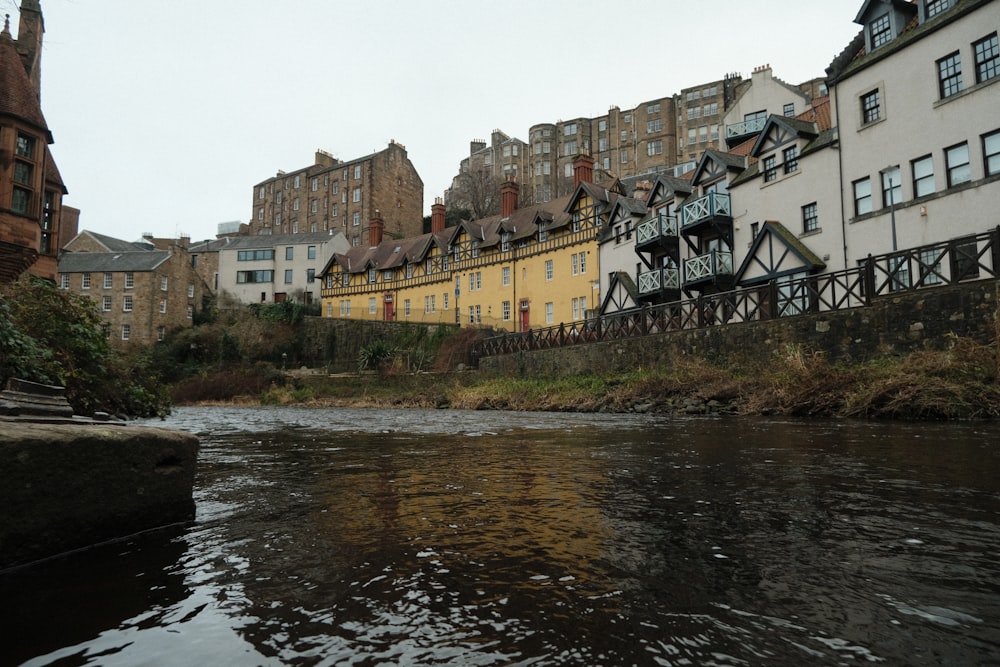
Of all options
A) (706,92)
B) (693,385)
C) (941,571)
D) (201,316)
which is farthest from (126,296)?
(706,92)

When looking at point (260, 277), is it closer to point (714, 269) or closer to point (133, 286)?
point (133, 286)

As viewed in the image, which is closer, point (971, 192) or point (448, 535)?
point (448, 535)

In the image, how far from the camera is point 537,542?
135 inches

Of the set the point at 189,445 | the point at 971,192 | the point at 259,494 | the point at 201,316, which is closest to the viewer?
the point at 189,445

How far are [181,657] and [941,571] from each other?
337 cm

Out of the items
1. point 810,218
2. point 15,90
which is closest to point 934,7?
point 810,218

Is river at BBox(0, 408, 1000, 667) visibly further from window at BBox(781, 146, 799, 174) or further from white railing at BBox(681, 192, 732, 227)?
white railing at BBox(681, 192, 732, 227)

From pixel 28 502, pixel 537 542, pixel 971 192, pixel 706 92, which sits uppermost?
pixel 706 92

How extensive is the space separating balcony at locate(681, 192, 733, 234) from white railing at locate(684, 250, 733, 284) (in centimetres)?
156

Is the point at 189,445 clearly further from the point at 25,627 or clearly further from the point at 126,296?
the point at 126,296

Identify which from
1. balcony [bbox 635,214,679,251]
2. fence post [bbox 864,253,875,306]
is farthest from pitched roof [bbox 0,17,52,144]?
fence post [bbox 864,253,875,306]

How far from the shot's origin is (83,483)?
323cm

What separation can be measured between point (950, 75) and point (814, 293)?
891cm

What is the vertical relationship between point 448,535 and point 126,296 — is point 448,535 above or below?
below
